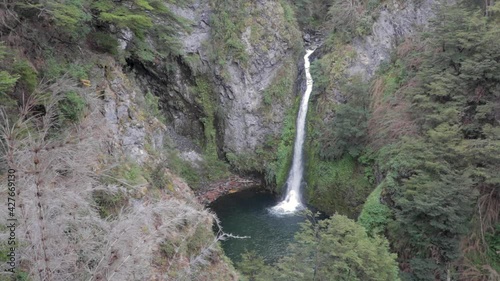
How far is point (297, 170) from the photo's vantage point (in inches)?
754

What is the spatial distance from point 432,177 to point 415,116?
3151 millimetres

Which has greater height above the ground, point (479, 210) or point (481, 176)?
point (481, 176)

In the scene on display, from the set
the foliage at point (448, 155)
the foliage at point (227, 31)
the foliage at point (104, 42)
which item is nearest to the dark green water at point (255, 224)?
the foliage at point (448, 155)

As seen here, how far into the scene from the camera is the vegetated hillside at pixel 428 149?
10.3 meters

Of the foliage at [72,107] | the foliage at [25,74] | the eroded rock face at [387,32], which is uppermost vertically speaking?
the eroded rock face at [387,32]

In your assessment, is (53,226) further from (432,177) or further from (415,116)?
(415,116)

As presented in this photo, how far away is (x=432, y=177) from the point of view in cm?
1070

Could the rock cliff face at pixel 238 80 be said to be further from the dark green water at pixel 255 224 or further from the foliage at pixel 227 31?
the dark green water at pixel 255 224

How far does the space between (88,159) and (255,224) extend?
11.7m

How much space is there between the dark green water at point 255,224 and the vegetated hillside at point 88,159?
4.55 m

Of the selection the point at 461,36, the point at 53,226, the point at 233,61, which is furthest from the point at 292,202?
the point at 53,226

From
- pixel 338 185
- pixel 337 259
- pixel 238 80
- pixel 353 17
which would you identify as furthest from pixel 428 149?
pixel 238 80

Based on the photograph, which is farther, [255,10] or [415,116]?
[255,10]

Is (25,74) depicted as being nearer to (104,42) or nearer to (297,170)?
(104,42)
